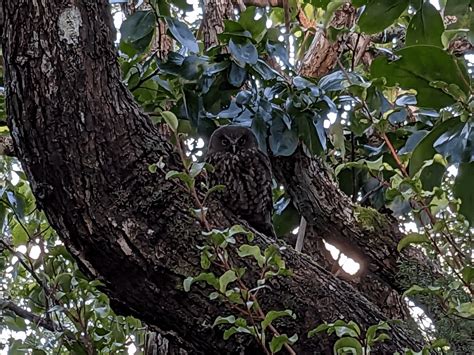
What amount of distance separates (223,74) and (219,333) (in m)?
0.71

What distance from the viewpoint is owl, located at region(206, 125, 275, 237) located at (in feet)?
5.38

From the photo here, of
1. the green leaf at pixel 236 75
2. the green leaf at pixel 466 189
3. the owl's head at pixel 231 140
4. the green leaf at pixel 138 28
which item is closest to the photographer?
the green leaf at pixel 466 189

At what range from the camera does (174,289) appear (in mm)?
1162

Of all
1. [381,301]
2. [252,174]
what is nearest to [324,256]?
[381,301]

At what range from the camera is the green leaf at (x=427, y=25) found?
1103mm

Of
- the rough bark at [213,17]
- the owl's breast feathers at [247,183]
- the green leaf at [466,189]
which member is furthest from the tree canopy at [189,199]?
the rough bark at [213,17]

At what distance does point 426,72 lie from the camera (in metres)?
0.94

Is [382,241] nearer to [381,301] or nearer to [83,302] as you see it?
[381,301]

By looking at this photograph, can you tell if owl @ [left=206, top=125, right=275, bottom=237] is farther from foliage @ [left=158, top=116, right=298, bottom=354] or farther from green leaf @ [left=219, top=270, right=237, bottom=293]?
green leaf @ [left=219, top=270, right=237, bottom=293]

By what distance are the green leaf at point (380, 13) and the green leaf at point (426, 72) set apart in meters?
0.11

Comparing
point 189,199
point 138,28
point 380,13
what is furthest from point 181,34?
point 380,13

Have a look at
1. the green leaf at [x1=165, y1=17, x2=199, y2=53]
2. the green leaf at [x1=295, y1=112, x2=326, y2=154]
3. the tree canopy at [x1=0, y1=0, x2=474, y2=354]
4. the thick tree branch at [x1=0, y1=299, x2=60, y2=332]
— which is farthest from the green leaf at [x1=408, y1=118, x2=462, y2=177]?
the thick tree branch at [x1=0, y1=299, x2=60, y2=332]

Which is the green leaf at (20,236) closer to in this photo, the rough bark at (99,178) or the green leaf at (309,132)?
the rough bark at (99,178)

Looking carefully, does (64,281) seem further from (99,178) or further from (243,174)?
(243,174)
